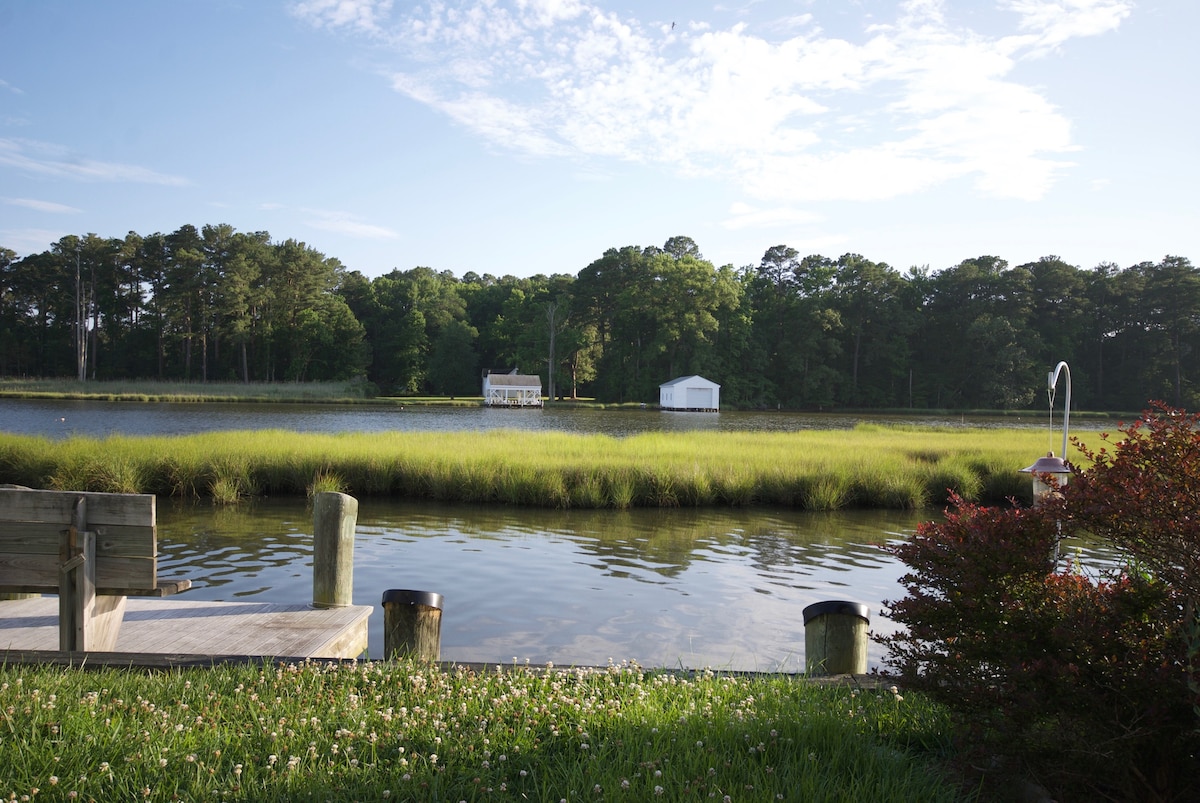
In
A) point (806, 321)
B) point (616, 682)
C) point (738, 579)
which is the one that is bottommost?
point (738, 579)

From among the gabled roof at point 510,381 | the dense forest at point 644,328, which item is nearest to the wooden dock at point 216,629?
the gabled roof at point 510,381

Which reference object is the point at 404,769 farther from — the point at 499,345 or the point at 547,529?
the point at 499,345

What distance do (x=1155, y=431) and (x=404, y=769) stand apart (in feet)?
11.3

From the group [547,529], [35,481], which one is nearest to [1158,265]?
[547,529]

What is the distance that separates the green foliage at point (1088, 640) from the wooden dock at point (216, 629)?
13.1 feet

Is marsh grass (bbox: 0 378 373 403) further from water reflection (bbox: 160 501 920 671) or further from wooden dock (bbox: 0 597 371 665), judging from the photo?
wooden dock (bbox: 0 597 371 665)

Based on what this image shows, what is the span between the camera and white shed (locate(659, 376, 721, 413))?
7506 cm

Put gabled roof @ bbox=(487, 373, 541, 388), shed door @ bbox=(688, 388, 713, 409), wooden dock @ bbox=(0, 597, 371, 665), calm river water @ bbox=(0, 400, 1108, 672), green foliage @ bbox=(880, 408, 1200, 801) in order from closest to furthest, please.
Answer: green foliage @ bbox=(880, 408, 1200, 801), wooden dock @ bbox=(0, 597, 371, 665), calm river water @ bbox=(0, 400, 1108, 672), gabled roof @ bbox=(487, 373, 541, 388), shed door @ bbox=(688, 388, 713, 409)

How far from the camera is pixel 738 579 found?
1088cm

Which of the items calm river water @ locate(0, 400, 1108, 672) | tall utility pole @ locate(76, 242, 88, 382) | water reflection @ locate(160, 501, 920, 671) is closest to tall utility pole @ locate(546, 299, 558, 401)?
tall utility pole @ locate(76, 242, 88, 382)

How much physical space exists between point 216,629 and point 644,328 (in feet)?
272

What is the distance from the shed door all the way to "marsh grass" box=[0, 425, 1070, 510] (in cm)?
5407

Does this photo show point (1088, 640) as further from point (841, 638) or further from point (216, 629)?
point (216, 629)

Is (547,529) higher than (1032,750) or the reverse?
the reverse
